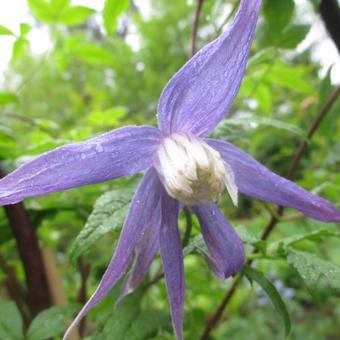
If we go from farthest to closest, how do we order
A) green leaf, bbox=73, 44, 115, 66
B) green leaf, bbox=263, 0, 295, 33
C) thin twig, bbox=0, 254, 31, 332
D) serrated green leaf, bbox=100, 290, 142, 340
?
green leaf, bbox=73, 44, 115, 66, thin twig, bbox=0, 254, 31, 332, green leaf, bbox=263, 0, 295, 33, serrated green leaf, bbox=100, 290, 142, 340

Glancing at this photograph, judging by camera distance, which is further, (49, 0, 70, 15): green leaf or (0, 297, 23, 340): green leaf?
(49, 0, 70, 15): green leaf

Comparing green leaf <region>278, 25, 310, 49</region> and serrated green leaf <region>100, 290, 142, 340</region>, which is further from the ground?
green leaf <region>278, 25, 310, 49</region>

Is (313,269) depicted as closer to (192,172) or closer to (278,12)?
(192,172)

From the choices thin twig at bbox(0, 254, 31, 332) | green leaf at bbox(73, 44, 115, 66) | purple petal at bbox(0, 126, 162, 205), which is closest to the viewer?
purple petal at bbox(0, 126, 162, 205)

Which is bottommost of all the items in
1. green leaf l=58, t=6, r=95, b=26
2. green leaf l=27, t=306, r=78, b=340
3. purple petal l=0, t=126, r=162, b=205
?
green leaf l=27, t=306, r=78, b=340

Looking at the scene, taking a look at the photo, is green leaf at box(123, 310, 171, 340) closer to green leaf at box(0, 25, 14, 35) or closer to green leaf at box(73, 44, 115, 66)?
green leaf at box(0, 25, 14, 35)

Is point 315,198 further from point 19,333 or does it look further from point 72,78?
point 72,78

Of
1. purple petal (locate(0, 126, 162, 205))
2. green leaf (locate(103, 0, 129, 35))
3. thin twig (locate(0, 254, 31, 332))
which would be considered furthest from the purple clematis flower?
thin twig (locate(0, 254, 31, 332))

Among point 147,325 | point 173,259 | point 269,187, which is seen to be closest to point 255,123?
point 269,187

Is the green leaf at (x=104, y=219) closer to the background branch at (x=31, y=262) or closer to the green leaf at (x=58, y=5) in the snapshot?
the background branch at (x=31, y=262)
